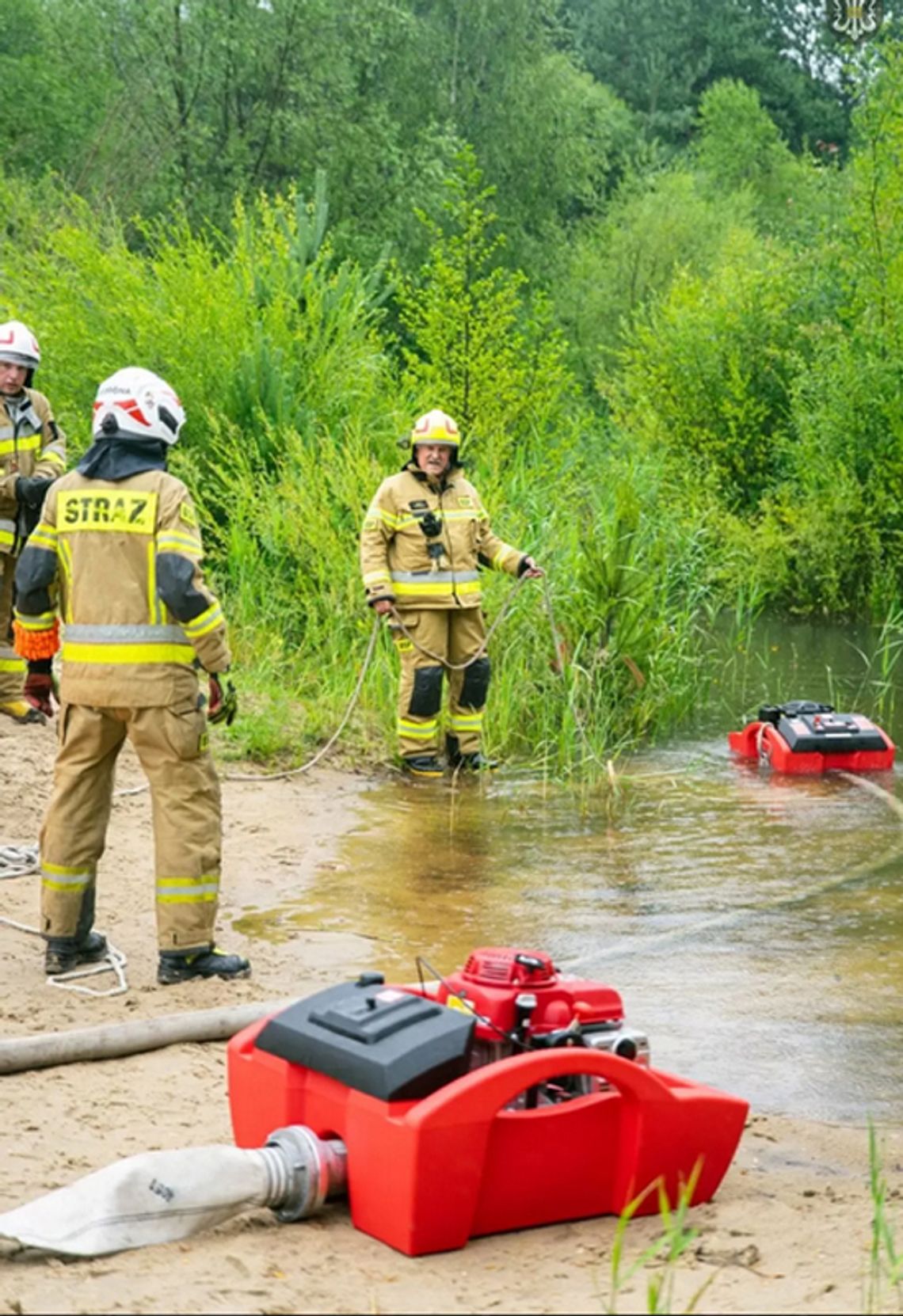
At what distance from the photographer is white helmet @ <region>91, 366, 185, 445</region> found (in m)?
6.31

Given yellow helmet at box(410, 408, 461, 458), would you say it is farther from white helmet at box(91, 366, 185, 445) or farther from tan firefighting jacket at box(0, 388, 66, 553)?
white helmet at box(91, 366, 185, 445)

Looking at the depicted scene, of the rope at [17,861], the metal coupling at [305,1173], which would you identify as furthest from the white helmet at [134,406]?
the metal coupling at [305,1173]

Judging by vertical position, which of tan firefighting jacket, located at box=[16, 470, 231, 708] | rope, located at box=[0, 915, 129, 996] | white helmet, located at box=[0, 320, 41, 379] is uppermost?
white helmet, located at box=[0, 320, 41, 379]

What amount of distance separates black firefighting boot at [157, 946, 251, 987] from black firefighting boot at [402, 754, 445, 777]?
4.48 meters

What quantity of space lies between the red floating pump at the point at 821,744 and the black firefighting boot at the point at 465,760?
70.1 inches

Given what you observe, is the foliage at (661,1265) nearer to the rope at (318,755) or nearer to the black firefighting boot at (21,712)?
the rope at (318,755)

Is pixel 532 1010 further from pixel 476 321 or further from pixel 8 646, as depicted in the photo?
pixel 476 321

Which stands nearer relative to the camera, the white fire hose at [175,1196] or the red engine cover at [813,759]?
the white fire hose at [175,1196]

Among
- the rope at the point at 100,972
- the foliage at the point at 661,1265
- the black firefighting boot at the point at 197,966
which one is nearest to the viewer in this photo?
the foliage at the point at 661,1265

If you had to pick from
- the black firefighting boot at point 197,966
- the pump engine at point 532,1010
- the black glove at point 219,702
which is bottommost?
the black firefighting boot at point 197,966

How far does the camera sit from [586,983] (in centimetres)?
473

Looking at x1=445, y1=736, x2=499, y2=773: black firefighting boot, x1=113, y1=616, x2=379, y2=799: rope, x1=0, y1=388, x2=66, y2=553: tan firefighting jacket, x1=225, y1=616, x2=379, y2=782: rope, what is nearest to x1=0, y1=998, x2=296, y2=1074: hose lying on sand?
x1=113, y1=616, x2=379, y2=799: rope

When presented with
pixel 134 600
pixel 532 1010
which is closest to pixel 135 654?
pixel 134 600

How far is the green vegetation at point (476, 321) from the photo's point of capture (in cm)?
1268
